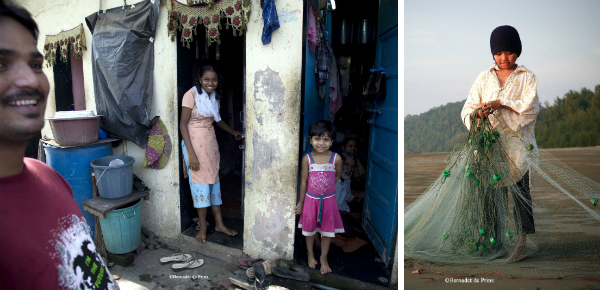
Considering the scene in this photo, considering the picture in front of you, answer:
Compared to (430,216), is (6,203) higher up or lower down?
higher up

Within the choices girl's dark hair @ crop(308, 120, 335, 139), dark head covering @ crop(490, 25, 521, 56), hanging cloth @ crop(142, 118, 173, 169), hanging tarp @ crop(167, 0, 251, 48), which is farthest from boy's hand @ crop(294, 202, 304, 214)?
dark head covering @ crop(490, 25, 521, 56)

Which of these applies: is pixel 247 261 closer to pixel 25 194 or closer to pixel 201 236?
pixel 201 236

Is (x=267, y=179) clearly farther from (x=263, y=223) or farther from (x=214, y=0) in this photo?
(x=214, y=0)

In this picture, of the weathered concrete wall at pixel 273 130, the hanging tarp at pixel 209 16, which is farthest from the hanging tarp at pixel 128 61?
the weathered concrete wall at pixel 273 130

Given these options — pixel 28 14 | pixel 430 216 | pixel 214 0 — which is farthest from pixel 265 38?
pixel 430 216

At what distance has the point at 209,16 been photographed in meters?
3.23

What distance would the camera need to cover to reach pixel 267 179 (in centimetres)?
327

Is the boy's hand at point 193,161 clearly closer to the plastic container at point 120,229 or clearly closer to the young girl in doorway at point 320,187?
the plastic container at point 120,229

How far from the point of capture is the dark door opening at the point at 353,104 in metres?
3.65

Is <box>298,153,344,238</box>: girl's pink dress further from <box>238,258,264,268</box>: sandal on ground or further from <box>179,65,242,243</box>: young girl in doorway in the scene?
<box>179,65,242,243</box>: young girl in doorway

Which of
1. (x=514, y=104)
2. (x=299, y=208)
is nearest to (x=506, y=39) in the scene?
(x=514, y=104)

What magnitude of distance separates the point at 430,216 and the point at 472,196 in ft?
1.43

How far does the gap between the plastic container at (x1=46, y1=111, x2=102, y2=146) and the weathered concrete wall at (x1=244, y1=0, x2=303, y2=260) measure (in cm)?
183

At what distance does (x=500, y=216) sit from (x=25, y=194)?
3511 mm
